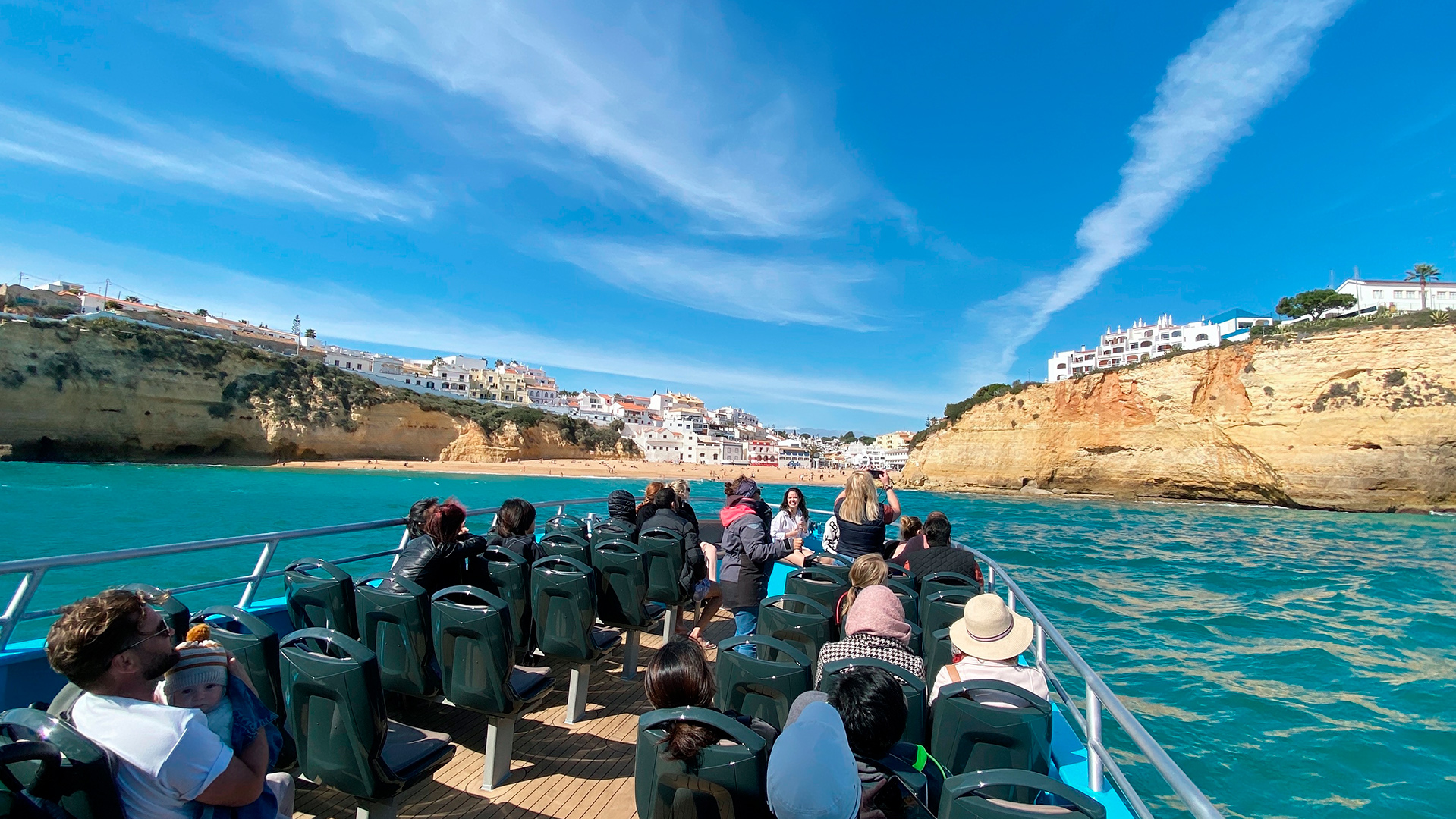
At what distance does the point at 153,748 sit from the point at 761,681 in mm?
1980

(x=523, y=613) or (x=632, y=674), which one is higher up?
(x=523, y=613)

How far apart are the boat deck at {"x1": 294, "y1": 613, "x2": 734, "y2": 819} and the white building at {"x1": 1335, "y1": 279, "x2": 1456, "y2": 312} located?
99.9 m

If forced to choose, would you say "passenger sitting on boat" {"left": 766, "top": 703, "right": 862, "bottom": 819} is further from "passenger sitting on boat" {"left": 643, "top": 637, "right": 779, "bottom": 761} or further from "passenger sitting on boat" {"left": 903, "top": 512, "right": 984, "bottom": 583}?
"passenger sitting on boat" {"left": 903, "top": 512, "right": 984, "bottom": 583}

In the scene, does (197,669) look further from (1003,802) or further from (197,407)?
(197,407)

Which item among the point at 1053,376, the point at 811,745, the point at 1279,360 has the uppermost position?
the point at 1053,376

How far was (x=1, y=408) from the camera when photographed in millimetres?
46844

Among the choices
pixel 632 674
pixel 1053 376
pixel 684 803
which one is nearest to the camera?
pixel 684 803

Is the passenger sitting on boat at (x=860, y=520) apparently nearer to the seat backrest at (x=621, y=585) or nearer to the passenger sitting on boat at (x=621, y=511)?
the passenger sitting on boat at (x=621, y=511)

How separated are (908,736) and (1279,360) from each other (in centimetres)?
5030

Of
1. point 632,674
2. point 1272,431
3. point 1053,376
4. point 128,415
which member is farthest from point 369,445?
point 1053,376

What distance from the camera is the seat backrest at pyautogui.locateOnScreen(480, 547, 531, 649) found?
153 inches

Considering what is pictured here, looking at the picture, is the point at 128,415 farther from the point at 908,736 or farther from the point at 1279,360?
the point at 1279,360

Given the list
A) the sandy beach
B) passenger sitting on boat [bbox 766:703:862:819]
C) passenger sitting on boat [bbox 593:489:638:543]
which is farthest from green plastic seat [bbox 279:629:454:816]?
the sandy beach

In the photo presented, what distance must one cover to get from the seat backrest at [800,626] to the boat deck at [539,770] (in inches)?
43.5
